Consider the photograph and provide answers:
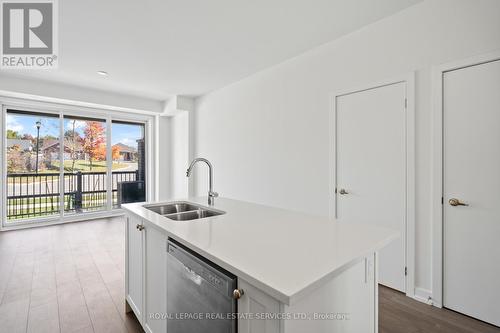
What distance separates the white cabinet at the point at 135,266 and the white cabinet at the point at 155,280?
82 millimetres

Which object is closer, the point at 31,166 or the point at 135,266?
the point at 135,266

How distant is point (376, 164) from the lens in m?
2.50

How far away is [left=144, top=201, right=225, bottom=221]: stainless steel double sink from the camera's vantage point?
198 centimetres

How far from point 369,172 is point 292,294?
220cm

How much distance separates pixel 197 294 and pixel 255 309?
0.41 metres

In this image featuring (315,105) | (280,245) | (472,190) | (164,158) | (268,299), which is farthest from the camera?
(164,158)

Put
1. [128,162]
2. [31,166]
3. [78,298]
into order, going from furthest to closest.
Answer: [128,162] → [31,166] → [78,298]

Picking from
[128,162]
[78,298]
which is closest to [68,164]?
[128,162]

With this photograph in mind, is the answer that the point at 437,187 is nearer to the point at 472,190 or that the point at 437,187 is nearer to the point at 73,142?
the point at 472,190

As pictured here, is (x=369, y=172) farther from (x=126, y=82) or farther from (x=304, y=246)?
(x=126, y=82)

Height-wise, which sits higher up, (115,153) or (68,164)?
(115,153)

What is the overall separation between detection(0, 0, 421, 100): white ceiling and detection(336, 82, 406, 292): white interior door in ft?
2.77

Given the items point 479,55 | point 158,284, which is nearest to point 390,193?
point 479,55

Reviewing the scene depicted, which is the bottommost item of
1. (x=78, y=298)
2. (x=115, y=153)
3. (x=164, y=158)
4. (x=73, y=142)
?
(x=78, y=298)
